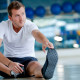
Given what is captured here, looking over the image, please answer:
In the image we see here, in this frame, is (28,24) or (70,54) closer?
(28,24)

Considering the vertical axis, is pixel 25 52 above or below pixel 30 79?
above

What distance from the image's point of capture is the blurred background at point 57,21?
663 cm

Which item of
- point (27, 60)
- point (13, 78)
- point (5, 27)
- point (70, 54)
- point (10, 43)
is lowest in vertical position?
point (70, 54)

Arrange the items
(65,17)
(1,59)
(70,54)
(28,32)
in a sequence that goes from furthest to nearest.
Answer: (65,17)
(70,54)
(28,32)
(1,59)

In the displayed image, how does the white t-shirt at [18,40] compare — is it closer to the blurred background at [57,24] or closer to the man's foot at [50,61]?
the man's foot at [50,61]

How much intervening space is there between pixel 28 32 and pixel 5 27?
247 mm

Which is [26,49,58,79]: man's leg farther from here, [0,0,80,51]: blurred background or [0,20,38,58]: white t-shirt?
[0,0,80,51]: blurred background

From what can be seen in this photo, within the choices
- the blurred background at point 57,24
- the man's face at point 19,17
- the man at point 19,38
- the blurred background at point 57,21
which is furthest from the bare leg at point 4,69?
the blurred background at point 57,21

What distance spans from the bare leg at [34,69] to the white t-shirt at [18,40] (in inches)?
5.5

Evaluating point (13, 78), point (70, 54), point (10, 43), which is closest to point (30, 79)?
point (13, 78)

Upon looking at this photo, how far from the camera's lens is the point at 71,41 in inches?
334

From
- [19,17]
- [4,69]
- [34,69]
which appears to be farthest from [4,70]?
[19,17]

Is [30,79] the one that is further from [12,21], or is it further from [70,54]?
[70,54]

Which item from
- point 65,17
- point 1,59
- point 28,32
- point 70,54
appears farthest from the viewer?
point 65,17
